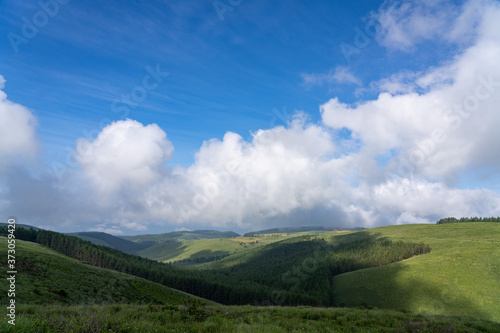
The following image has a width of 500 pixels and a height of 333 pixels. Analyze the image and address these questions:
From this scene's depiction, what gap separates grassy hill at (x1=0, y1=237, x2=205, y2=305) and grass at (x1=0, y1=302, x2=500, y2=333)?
89.0ft

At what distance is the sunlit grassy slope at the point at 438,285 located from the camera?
87000 mm

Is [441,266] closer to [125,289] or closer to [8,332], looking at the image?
[125,289]

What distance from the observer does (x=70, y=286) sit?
45531 mm

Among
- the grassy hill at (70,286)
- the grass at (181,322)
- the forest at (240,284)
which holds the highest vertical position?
the grass at (181,322)

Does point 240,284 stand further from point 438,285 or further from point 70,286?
point 70,286

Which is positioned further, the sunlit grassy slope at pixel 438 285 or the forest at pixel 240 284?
the forest at pixel 240 284

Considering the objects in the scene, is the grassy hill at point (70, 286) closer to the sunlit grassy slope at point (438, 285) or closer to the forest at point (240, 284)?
the forest at point (240, 284)

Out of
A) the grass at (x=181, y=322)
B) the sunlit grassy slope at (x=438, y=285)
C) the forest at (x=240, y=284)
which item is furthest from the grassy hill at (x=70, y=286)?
the sunlit grassy slope at (x=438, y=285)

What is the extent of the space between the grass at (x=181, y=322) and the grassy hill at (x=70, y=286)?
27.1 m

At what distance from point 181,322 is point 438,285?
13270 cm

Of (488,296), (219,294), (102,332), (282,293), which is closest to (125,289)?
(102,332)

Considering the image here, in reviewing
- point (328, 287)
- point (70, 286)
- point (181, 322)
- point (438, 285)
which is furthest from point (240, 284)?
point (181, 322)

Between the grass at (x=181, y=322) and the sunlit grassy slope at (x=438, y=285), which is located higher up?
the grass at (x=181, y=322)

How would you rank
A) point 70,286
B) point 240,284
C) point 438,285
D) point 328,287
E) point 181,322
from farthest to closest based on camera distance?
point 240,284 → point 328,287 → point 438,285 → point 70,286 → point 181,322
